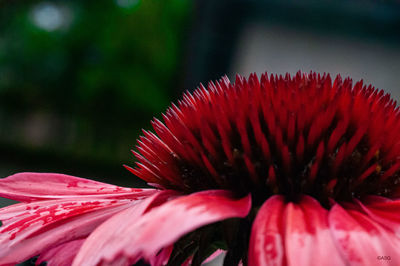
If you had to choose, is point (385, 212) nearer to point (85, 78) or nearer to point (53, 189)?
point (53, 189)

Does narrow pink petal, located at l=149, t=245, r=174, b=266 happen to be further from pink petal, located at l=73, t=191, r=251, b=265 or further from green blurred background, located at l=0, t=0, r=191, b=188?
green blurred background, located at l=0, t=0, r=191, b=188

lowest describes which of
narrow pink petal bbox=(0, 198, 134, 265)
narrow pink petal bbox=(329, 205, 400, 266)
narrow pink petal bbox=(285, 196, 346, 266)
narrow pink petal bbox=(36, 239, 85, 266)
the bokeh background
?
narrow pink petal bbox=(36, 239, 85, 266)

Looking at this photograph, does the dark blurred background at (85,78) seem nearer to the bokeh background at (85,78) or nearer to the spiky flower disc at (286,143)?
the bokeh background at (85,78)

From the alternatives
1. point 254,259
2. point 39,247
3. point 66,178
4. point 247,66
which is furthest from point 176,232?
point 247,66

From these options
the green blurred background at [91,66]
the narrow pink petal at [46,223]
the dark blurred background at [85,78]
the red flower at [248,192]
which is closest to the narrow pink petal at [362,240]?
the red flower at [248,192]

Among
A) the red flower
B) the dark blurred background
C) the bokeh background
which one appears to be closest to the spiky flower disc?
the red flower

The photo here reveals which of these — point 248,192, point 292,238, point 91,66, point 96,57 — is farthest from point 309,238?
point 96,57
